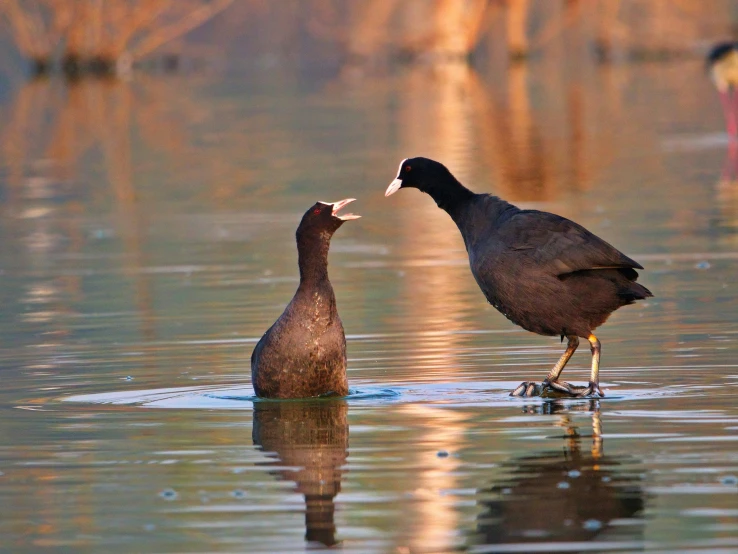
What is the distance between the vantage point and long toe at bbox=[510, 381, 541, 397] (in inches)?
345

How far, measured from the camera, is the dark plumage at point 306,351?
8.98 m

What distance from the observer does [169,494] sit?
671 centimetres

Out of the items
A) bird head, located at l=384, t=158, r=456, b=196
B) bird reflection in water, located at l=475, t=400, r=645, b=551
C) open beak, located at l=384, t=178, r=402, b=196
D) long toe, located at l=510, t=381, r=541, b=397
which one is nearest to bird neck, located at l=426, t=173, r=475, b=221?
bird head, located at l=384, t=158, r=456, b=196

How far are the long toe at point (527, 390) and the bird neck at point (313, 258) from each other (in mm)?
1234

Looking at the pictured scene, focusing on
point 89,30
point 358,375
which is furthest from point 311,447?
point 89,30

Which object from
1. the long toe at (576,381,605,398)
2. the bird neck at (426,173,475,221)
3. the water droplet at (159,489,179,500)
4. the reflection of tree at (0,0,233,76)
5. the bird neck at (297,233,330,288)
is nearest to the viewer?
the water droplet at (159,489,179,500)

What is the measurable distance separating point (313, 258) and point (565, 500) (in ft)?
10.9

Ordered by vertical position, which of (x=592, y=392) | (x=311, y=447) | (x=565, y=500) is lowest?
(x=565, y=500)

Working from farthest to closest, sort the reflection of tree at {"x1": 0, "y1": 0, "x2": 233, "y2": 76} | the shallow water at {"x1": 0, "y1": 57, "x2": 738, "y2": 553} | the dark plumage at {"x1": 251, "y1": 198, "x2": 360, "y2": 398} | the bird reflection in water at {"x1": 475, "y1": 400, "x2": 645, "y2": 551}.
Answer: the reflection of tree at {"x1": 0, "y1": 0, "x2": 233, "y2": 76}, the dark plumage at {"x1": 251, "y1": 198, "x2": 360, "y2": 398}, the shallow water at {"x1": 0, "y1": 57, "x2": 738, "y2": 553}, the bird reflection in water at {"x1": 475, "y1": 400, "x2": 645, "y2": 551}

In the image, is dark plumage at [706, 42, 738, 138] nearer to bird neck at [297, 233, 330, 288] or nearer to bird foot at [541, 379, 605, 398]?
bird neck at [297, 233, 330, 288]

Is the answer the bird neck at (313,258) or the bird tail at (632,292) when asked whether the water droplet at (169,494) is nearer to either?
the bird neck at (313,258)

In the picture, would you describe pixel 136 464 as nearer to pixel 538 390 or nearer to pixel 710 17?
pixel 538 390

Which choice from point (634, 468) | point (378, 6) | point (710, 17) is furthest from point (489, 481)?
point (710, 17)

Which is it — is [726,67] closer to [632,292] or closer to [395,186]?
[395,186]
